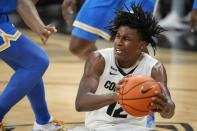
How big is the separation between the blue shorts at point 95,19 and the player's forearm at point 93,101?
1.89 metres

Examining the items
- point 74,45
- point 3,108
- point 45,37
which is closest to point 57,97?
point 74,45

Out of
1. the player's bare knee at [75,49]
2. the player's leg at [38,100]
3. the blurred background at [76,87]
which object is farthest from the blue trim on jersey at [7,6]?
the player's bare knee at [75,49]

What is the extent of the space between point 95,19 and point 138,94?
231 centimetres

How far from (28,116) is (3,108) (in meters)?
1.24

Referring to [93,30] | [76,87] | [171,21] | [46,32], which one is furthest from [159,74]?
[171,21]

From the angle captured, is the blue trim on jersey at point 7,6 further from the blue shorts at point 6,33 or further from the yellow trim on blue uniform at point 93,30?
the yellow trim on blue uniform at point 93,30

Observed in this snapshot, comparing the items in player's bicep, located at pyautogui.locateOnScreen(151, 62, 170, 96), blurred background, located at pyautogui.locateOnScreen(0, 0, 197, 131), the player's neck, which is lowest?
blurred background, located at pyautogui.locateOnScreen(0, 0, 197, 131)

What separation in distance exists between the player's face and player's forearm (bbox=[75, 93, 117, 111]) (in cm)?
38

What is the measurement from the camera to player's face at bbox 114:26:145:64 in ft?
9.55

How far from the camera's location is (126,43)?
2920 mm

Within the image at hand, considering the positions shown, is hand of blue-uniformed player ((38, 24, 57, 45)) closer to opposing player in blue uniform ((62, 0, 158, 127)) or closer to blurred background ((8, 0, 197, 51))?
opposing player in blue uniform ((62, 0, 158, 127))

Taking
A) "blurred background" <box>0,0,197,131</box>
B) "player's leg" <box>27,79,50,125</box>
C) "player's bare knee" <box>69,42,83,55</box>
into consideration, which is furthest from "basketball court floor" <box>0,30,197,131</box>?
"player's bare knee" <box>69,42,83,55</box>

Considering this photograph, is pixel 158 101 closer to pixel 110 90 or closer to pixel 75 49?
pixel 110 90

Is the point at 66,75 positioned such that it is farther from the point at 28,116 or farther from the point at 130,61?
the point at 130,61
